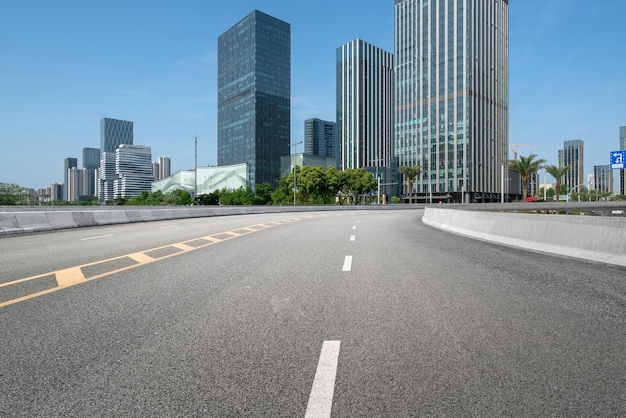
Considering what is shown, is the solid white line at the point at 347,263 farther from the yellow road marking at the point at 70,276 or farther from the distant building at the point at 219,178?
the distant building at the point at 219,178

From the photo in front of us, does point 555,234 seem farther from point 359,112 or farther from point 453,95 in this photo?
point 359,112

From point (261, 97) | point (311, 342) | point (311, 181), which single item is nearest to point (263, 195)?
point (261, 97)

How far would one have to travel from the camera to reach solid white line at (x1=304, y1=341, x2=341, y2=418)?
9.07 feet

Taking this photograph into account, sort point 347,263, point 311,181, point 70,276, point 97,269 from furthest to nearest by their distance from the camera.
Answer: point 311,181
point 347,263
point 97,269
point 70,276

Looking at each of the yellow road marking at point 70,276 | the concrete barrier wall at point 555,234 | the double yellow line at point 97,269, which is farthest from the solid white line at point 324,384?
the concrete barrier wall at point 555,234

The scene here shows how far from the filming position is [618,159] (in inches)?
1120

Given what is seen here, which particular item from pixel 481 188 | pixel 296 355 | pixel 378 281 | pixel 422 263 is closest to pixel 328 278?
pixel 378 281

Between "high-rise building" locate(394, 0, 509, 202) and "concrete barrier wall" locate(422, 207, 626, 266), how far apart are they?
12213cm

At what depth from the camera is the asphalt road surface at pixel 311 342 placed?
2906mm

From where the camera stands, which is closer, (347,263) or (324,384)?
(324,384)

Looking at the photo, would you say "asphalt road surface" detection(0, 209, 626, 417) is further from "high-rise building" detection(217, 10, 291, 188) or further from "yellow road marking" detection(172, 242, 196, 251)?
"high-rise building" detection(217, 10, 291, 188)

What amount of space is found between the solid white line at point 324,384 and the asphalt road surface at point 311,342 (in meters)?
0.02

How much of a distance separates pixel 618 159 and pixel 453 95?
11564cm

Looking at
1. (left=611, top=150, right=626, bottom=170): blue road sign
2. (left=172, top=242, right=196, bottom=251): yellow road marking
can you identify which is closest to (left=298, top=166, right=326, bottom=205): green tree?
(left=611, top=150, right=626, bottom=170): blue road sign
